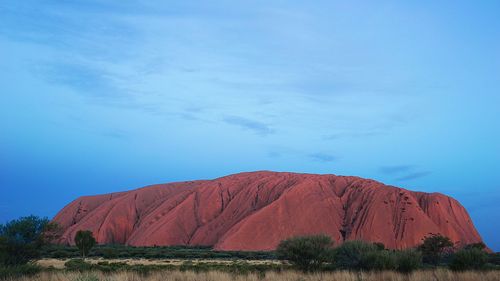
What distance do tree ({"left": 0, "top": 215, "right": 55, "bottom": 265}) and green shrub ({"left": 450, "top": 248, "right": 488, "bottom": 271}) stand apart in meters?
20.8

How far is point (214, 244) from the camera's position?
82438mm

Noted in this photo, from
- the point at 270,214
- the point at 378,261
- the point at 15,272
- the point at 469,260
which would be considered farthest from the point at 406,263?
the point at 270,214

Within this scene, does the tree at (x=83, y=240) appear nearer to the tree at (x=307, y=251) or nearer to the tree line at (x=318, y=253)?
the tree line at (x=318, y=253)

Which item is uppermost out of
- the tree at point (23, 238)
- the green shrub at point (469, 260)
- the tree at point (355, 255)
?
the tree at point (23, 238)

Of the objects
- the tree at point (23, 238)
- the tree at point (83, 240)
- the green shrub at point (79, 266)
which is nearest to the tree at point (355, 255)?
the green shrub at point (79, 266)

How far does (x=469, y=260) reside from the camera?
75.9 feet

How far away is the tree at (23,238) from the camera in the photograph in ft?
82.6

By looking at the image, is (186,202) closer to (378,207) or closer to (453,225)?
(378,207)

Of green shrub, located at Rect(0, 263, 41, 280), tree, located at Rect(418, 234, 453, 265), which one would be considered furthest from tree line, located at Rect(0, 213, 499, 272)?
tree, located at Rect(418, 234, 453, 265)

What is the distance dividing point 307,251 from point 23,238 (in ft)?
49.4

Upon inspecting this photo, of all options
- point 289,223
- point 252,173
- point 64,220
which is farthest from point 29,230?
point 64,220

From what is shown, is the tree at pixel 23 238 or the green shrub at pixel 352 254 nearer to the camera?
the green shrub at pixel 352 254

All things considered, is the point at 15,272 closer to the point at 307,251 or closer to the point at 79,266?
the point at 79,266

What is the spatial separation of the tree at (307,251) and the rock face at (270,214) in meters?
50.8
